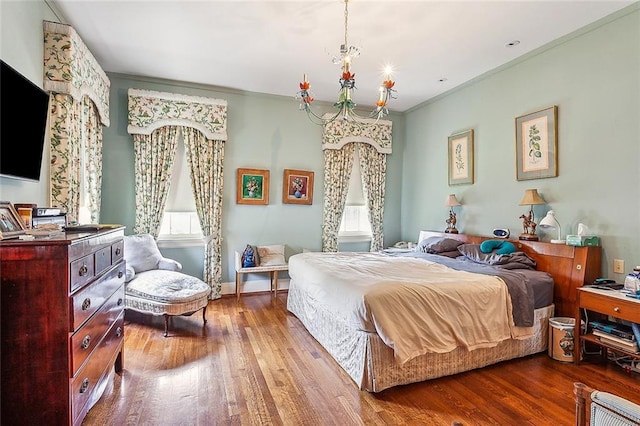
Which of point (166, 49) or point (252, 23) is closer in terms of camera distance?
point (252, 23)

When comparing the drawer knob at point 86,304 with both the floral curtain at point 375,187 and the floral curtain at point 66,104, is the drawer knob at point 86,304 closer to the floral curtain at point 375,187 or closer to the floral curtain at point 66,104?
the floral curtain at point 66,104

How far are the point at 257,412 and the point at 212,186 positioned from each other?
10.9 ft

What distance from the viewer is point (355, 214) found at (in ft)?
19.1

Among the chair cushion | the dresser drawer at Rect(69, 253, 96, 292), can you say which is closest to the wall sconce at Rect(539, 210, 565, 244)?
the chair cushion

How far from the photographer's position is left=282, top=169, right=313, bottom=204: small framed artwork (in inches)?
206

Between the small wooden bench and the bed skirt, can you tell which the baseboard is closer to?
Answer: the small wooden bench

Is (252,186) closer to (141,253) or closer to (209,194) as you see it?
(209,194)

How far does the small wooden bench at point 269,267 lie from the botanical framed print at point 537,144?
3.36m

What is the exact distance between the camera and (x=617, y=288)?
2.74 m

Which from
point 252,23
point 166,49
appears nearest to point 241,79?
point 166,49

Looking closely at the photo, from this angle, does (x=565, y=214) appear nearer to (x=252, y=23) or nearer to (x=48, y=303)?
(x=252, y=23)

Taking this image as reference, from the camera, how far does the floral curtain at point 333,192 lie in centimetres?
541

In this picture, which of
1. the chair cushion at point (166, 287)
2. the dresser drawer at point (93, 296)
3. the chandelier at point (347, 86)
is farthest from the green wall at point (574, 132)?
the dresser drawer at point (93, 296)

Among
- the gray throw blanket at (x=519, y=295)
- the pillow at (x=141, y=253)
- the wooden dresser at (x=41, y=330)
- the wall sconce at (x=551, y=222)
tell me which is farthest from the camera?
the pillow at (x=141, y=253)
